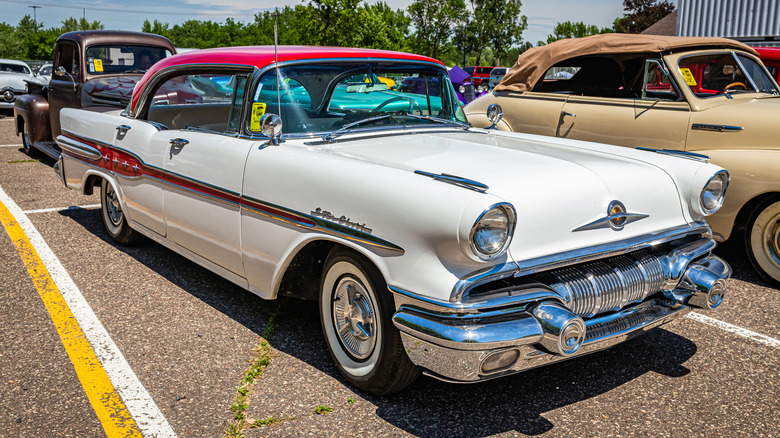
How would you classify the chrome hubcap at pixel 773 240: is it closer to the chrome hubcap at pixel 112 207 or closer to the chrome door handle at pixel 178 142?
the chrome door handle at pixel 178 142

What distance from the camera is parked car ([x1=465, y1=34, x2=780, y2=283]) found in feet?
15.5

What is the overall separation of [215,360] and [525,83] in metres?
4.47

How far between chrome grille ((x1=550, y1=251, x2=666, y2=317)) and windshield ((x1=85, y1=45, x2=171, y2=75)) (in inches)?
304

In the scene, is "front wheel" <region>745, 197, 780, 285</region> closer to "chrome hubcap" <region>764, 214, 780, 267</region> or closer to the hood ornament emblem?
"chrome hubcap" <region>764, 214, 780, 267</region>

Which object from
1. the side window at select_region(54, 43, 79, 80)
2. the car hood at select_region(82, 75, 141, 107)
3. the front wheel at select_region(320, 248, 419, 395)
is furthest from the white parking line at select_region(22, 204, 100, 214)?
the front wheel at select_region(320, 248, 419, 395)

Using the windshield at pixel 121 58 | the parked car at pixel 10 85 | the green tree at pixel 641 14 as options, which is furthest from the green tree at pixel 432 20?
the windshield at pixel 121 58

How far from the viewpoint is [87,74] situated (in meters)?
8.61

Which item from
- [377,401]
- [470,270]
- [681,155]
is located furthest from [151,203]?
[681,155]

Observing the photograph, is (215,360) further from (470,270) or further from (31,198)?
(31,198)

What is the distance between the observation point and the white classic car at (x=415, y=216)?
255cm

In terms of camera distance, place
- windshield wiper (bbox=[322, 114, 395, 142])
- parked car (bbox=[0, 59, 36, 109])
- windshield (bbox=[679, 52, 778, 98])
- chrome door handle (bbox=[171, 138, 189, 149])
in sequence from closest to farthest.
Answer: windshield wiper (bbox=[322, 114, 395, 142]) < chrome door handle (bbox=[171, 138, 189, 149]) < windshield (bbox=[679, 52, 778, 98]) < parked car (bbox=[0, 59, 36, 109])

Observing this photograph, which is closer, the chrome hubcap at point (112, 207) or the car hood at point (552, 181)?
the car hood at point (552, 181)

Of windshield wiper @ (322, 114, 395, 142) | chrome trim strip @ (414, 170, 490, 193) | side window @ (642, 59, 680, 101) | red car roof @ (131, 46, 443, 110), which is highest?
red car roof @ (131, 46, 443, 110)

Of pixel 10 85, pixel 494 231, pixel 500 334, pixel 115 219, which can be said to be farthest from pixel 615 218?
pixel 10 85
